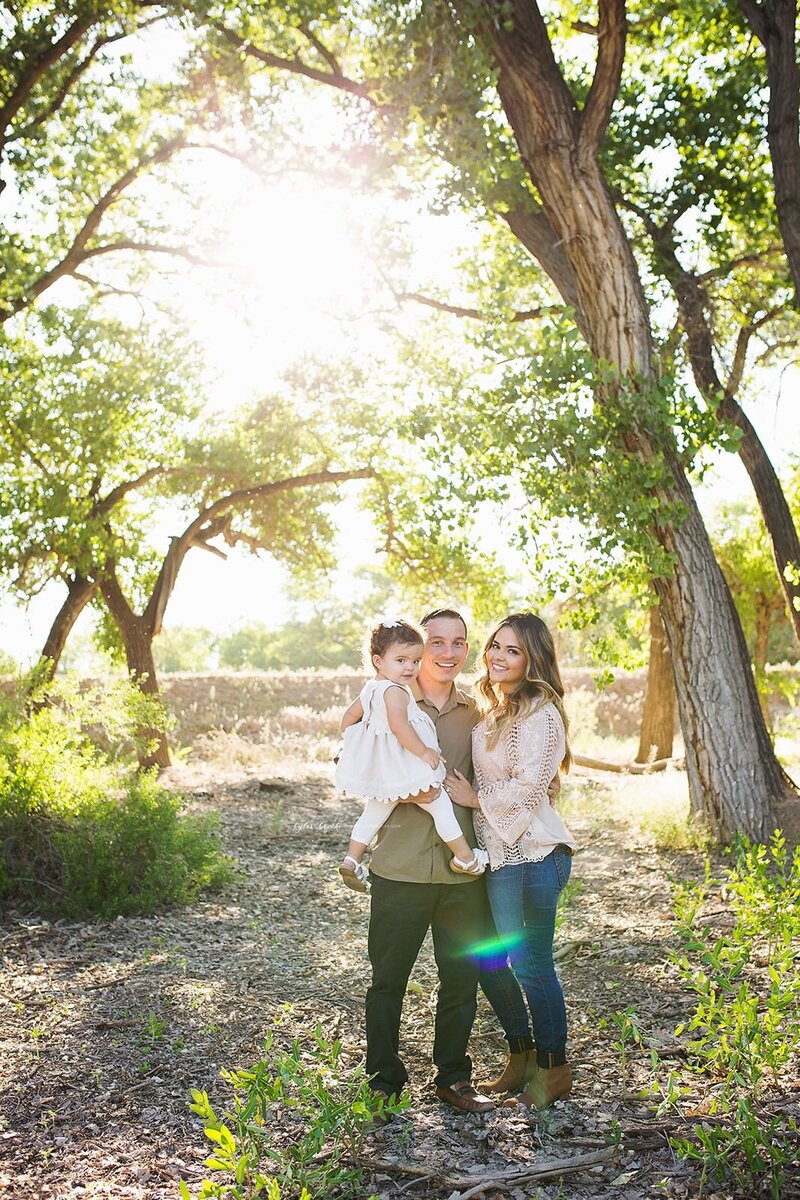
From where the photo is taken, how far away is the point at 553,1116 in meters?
3.63

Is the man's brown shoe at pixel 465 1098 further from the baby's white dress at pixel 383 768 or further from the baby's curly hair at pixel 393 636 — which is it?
the baby's curly hair at pixel 393 636

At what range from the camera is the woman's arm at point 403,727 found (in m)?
3.68

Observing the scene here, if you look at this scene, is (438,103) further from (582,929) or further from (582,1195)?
(582,1195)

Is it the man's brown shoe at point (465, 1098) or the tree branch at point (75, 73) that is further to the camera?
the tree branch at point (75, 73)

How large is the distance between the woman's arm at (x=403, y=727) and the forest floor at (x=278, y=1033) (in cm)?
131

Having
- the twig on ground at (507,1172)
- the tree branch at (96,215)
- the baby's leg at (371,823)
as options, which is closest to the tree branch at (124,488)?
the tree branch at (96,215)

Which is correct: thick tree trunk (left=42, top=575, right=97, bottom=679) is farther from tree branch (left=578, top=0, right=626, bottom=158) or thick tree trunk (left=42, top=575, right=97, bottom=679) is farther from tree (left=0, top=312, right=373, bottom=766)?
tree branch (left=578, top=0, right=626, bottom=158)

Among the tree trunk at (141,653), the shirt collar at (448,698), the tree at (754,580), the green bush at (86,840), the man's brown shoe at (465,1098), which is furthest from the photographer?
the tree at (754,580)

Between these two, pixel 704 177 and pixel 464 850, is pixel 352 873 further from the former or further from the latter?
pixel 704 177

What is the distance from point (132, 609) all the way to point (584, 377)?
8845mm

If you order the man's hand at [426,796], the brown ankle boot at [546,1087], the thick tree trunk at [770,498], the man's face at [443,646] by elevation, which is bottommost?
the brown ankle boot at [546,1087]

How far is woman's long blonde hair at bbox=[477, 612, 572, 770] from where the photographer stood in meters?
3.81

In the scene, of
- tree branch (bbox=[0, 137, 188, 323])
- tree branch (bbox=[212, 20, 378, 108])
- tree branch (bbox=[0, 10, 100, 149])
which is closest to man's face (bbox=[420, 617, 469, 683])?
tree branch (bbox=[212, 20, 378, 108])

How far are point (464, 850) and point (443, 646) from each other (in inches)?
30.5
